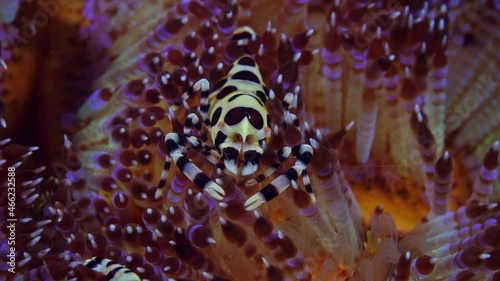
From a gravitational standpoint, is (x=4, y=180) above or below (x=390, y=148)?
above

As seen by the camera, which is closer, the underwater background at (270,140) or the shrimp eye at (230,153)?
the underwater background at (270,140)

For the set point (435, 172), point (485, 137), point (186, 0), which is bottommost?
point (485, 137)

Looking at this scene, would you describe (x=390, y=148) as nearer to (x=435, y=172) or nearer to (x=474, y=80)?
(x=435, y=172)

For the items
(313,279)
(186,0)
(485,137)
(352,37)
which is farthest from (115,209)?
(485,137)

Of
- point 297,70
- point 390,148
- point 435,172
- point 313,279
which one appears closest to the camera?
point 313,279

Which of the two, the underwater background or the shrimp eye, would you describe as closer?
A: the underwater background

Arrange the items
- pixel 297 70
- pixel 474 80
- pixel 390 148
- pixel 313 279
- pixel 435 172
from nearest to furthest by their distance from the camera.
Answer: pixel 313 279 < pixel 435 172 < pixel 297 70 < pixel 390 148 < pixel 474 80

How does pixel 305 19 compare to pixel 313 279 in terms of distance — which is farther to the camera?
pixel 305 19
